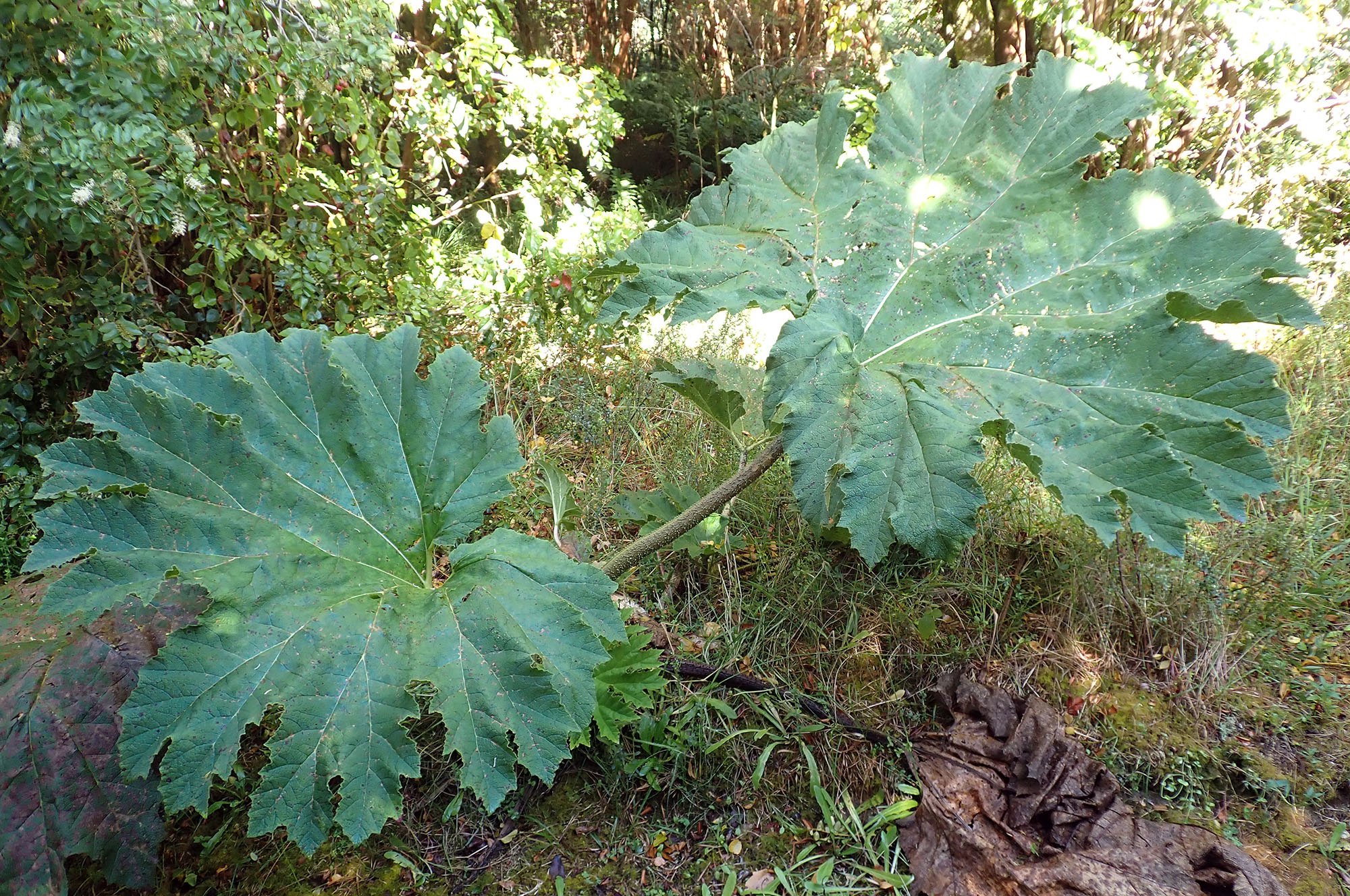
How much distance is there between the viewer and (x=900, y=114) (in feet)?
7.47

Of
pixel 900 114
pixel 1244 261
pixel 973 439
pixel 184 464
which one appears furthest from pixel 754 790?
pixel 900 114

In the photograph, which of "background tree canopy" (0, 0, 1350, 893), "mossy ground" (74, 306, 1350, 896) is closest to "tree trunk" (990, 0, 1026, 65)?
"background tree canopy" (0, 0, 1350, 893)

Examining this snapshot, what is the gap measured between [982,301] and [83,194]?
8.51ft

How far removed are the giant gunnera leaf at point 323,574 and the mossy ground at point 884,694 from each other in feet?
1.68

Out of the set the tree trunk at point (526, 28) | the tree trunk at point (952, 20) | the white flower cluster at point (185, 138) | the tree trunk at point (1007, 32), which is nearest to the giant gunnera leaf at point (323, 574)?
the white flower cluster at point (185, 138)

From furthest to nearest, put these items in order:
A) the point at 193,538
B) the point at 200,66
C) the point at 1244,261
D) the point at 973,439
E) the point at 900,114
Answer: the point at 200,66
the point at 900,114
the point at 1244,261
the point at 973,439
the point at 193,538

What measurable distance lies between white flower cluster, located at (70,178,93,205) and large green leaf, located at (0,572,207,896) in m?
1.29

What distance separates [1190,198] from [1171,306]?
1.09 feet

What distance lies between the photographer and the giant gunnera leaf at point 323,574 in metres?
1.48

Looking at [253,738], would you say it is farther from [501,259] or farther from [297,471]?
[501,259]

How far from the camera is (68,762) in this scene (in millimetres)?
1589

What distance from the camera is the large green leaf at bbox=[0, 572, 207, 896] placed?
155 centimetres

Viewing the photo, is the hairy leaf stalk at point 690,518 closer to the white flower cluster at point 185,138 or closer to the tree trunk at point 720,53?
the white flower cluster at point 185,138

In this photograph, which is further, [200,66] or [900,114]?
[200,66]
